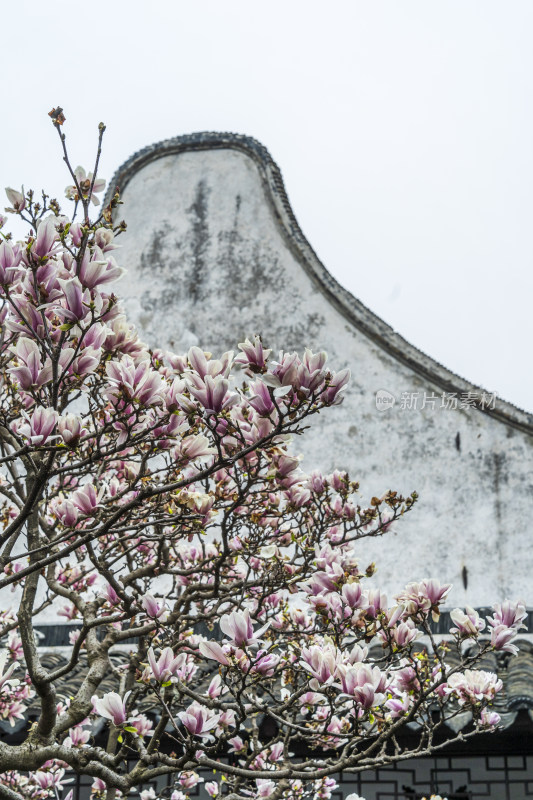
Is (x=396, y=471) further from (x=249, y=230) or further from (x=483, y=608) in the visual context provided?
(x=249, y=230)

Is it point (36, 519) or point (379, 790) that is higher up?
point (36, 519)

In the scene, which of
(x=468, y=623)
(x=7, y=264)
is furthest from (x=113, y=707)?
→ (x=7, y=264)

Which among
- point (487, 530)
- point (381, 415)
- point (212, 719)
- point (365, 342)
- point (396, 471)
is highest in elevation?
point (365, 342)

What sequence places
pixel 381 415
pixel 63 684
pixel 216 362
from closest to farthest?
pixel 216 362 < pixel 63 684 < pixel 381 415

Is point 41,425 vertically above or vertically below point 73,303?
below

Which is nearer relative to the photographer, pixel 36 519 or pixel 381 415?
pixel 36 519

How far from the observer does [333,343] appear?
8.33m

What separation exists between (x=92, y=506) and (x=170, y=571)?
797mm

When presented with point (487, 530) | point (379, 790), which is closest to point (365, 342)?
point (487, 530)

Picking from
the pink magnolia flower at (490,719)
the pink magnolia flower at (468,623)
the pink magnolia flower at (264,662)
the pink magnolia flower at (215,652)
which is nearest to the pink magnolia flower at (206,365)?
the pink magnolia flower at (215,652)

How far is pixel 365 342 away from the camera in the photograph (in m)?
8.26

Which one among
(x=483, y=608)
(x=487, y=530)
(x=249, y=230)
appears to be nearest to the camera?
(x=483, y=608)

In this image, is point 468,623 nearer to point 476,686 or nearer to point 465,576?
point 476,686

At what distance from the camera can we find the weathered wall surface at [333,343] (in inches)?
291
